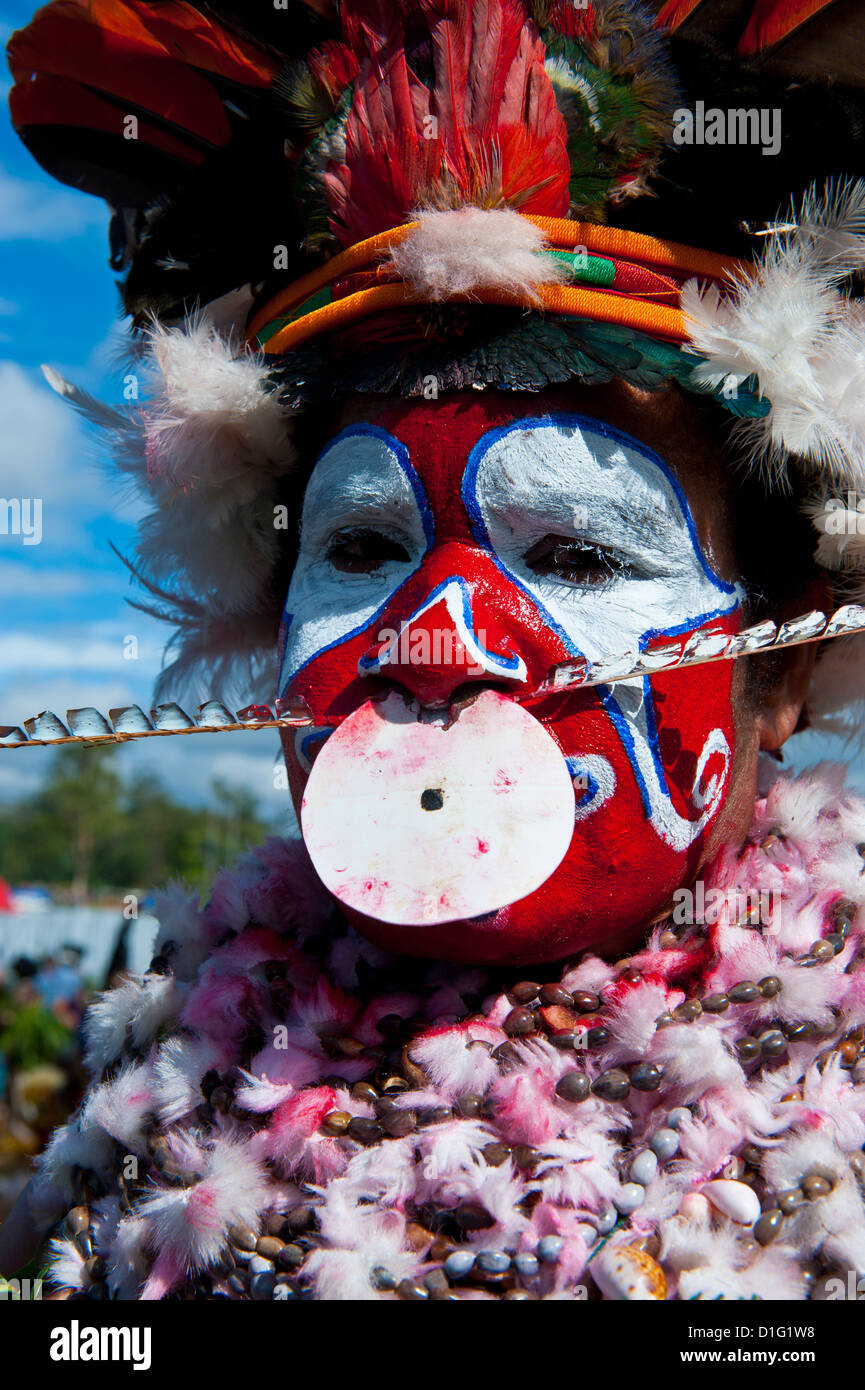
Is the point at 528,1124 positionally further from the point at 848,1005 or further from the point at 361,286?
the point at 361,286

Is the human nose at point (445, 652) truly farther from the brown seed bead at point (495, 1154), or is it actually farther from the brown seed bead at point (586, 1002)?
the brown seed bead at point (495, 1154)

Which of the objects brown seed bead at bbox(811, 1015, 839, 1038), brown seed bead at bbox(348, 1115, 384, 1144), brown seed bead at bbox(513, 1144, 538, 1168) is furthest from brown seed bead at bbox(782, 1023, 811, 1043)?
brown seed bead at bbox(348, 1115, 384, 1144)

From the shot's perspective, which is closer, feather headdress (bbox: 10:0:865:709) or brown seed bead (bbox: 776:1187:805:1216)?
brown seed bead (bbox: 776:1187:805:1216)

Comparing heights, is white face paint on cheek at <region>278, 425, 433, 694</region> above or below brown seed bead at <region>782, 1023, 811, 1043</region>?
above

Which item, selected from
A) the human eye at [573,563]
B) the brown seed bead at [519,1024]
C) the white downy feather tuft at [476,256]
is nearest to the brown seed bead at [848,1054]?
the brown seed bead at [519,1024]

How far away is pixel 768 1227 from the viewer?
4.78ft

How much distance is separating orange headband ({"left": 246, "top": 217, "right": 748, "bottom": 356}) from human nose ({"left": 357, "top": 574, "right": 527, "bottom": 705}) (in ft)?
1.57

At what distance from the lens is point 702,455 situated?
1868 mm

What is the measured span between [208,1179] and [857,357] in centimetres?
170

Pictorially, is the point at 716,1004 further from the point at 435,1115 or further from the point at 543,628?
the point at 543,628

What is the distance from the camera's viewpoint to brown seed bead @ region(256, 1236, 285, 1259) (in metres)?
1.59

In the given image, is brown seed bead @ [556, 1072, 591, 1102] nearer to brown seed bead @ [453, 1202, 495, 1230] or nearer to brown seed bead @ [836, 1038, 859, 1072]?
brown seed bead @ [453, 1202, 495, 1230]

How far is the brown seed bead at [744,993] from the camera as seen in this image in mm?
1692
